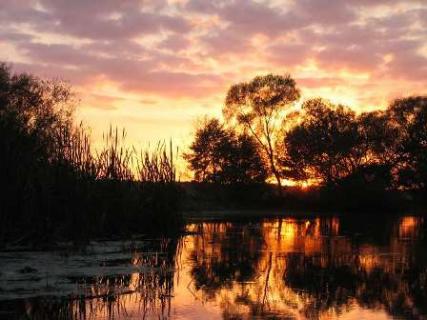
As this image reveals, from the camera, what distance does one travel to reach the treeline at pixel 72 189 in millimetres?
13273

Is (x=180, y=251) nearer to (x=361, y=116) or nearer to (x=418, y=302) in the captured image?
(x=418, y=302)

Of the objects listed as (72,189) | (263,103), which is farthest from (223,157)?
(72,189)

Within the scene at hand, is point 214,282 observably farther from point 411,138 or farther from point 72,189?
point 411,138

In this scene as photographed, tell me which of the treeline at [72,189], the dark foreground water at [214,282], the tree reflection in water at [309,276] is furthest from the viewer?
the treeline at [72,189]

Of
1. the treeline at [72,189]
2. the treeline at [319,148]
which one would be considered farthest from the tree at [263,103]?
the treeline at [72,189]

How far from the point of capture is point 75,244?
14.4 metres

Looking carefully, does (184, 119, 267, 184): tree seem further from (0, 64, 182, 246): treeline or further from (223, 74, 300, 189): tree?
(0, 64, 182, 246): treeline

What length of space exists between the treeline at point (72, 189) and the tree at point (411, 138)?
3204cm

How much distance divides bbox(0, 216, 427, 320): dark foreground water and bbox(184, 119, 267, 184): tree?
34966 mm

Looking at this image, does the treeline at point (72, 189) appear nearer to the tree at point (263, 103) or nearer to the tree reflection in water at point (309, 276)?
the tree reflection in water at point (309, 276)

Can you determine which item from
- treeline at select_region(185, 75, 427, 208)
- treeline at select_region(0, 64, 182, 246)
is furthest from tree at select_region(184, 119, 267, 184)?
treeline at select_region(0, 64, 182, 246)

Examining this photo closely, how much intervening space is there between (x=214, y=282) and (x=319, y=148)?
134 feet

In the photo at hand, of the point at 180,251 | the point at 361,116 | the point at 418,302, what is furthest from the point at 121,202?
the point at 361,116

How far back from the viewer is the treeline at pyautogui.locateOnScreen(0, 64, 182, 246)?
13273 millimetres
